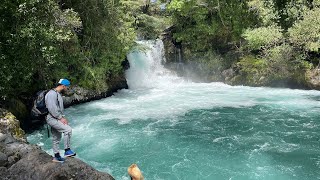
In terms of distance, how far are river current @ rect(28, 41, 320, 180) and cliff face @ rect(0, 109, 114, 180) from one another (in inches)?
115

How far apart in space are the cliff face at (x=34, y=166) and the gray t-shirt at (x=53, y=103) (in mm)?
968

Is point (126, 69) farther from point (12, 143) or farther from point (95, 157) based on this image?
point (12, 143)

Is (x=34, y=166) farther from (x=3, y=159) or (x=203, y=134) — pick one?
(x=203, y=134)

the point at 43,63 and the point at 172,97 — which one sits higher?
the point at 43,63

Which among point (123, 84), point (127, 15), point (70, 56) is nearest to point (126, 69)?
point (123, 84)

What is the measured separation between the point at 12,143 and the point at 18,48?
5154 mm

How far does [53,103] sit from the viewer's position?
21.7 feet

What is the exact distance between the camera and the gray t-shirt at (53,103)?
6.58 metres

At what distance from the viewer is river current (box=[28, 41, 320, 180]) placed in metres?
10.2

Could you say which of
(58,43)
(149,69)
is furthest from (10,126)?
(149,69)

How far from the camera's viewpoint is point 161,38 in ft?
97.5

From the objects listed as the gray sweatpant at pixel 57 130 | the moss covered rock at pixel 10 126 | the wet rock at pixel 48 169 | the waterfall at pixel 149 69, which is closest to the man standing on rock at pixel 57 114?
the gray sweatpant at pixel 57 130

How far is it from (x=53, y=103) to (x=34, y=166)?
1.40 metres

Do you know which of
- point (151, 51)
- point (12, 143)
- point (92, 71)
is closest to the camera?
point (12, 143)
